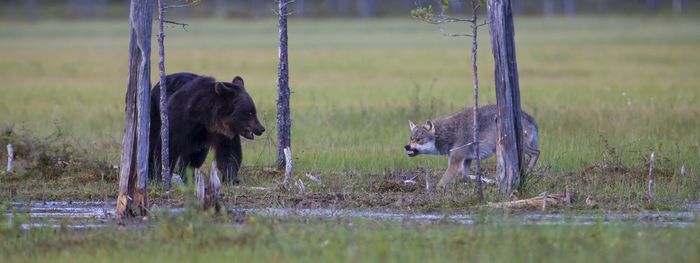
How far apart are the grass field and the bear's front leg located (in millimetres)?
241

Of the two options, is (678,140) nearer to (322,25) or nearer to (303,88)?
(303,88)

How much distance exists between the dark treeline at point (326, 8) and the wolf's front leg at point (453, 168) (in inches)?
2563

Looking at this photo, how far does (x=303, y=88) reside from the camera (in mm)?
30094

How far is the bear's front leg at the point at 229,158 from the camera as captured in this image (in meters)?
14.3

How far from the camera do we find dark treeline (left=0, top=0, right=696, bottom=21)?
84188mm

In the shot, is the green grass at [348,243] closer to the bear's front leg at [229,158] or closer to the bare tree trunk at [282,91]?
the bear's front leg at [229,158]

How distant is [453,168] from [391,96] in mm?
13316

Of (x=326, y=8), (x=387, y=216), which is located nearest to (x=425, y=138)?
(x=387, y=216)

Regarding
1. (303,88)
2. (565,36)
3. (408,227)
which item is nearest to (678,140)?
(408,227)

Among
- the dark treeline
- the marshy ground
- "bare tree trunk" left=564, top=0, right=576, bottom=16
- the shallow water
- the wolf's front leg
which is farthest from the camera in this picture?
"bare tree trunk" left=564, top=0, right=576, bottom=16

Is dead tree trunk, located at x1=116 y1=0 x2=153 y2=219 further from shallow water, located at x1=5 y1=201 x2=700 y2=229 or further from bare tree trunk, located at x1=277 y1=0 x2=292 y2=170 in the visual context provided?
bare tree trunk, located at x1=277 y1=0 x2=292 y2=170

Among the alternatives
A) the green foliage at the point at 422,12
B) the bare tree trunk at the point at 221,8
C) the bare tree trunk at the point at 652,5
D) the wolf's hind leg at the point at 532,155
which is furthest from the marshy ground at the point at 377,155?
the bare tree trunk at the point at 652,5

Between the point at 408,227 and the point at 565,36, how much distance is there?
147ft

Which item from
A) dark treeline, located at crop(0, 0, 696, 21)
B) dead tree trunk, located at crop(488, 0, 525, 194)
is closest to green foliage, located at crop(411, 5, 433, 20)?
dead tree trunk, located at crop(488, 0, 525, 194)
